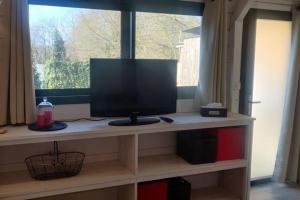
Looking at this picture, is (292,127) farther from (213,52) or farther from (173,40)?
(173,40)

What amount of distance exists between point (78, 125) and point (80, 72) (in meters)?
0.47

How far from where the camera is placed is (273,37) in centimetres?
300

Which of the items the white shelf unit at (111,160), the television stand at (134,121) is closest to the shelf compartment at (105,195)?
the white shelf unit at (111,160)

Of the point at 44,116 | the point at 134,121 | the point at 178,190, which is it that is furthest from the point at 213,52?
the point at 44,116

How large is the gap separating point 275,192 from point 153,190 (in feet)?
4.89

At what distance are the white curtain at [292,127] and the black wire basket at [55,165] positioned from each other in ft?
6.89

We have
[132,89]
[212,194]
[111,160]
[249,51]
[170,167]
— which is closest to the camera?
[132,89]

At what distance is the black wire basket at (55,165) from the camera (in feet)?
6.55

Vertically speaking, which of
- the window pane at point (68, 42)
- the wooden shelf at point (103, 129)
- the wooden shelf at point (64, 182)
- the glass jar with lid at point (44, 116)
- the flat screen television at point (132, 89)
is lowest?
the wooden shelf at point (64, 182)

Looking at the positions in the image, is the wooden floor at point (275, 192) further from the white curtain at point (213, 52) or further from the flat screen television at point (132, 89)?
the flat screen television at point (132, 89)

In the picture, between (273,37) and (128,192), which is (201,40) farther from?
(128,192)

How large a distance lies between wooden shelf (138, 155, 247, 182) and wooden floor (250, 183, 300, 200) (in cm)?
71

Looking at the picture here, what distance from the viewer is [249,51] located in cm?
284

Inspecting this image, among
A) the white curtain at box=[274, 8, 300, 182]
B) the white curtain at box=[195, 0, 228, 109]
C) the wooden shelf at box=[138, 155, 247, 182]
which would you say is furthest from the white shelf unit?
the white curtain at box=[274, 8, 300, 182]
